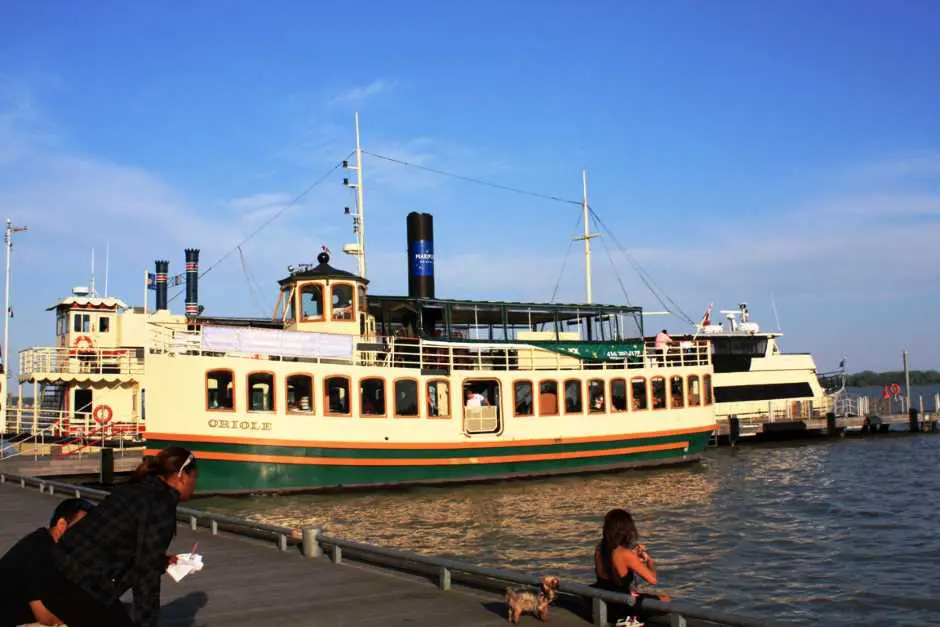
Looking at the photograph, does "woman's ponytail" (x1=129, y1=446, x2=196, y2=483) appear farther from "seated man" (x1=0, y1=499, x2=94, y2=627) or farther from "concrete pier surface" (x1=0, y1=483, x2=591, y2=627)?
"concrete pier surface" (x1=0, y1=483, x2=591, y2=627)

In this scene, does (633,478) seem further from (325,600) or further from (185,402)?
(325,600)

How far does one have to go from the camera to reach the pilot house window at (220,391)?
22.5m

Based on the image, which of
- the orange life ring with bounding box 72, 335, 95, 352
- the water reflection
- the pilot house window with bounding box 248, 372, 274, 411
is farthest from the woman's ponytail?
the orange life ring with bounding box 72, 335, 95, 352

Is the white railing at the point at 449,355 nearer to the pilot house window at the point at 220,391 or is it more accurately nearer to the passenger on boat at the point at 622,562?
the pilot house window at the point at 220,391

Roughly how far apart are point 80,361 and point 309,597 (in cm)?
2501

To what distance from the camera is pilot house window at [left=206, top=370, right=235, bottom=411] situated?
22547 millimetres

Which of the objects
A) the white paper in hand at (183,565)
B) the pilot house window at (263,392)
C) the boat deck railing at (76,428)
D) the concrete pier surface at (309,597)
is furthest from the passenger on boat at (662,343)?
the white paper in hand at (183,565)

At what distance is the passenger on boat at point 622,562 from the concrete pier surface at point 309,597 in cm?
51

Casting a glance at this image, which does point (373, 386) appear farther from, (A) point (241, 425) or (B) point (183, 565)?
(B) point (183, 565)

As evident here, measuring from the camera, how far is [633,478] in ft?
93.2

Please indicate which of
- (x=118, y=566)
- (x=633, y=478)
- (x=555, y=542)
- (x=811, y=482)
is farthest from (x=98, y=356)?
(x=118, y=566)

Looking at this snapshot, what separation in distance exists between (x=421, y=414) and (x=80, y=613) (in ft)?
66.5

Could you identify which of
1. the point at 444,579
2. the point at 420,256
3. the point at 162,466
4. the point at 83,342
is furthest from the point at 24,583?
the point at 83,342

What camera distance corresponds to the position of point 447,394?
26.5 meters
